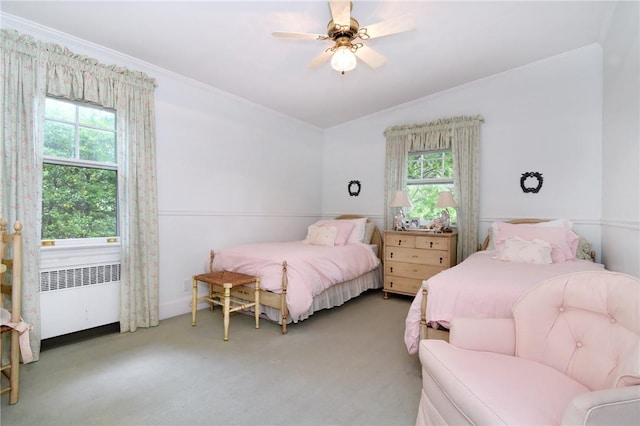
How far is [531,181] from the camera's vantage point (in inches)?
140

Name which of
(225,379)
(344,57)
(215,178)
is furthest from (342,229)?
(225,379)

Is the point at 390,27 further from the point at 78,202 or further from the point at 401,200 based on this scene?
the point at 78,202

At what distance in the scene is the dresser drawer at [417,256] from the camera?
3.69 m

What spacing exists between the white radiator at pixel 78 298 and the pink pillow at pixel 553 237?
3.77m

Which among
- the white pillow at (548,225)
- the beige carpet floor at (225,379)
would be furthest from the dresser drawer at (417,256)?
the beige carpet floor at (225,379)

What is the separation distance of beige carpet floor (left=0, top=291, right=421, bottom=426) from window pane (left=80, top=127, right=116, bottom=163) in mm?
1644

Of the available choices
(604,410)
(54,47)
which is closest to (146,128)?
Result: (54,47)

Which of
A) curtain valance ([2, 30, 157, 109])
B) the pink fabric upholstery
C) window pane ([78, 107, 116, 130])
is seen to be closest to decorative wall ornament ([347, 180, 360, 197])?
curtain valance ([2, 30, 157, 109])

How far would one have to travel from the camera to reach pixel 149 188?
304 cm

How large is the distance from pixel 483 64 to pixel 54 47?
405 centimetres

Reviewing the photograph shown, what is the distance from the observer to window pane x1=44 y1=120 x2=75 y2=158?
8.50 feet

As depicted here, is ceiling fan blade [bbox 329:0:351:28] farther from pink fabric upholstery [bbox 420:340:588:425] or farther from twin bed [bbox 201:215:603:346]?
pink fabric upholstery [bbox 420:340:588:425]

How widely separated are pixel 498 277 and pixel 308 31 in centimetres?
247

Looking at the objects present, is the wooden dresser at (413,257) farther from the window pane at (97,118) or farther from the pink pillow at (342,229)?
the window pane at (97,118)
